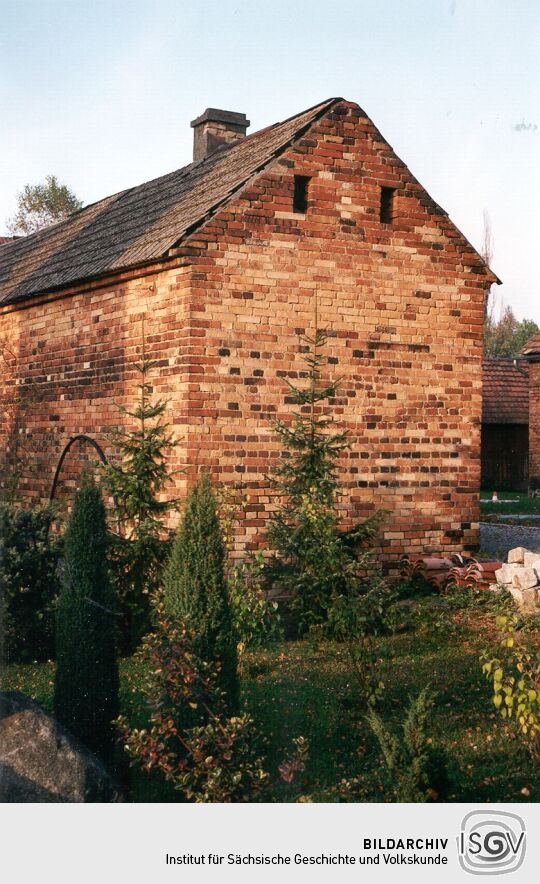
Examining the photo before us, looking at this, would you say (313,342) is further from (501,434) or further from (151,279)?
(501,434)

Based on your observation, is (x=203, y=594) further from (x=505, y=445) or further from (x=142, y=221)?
(x=505, y=445)

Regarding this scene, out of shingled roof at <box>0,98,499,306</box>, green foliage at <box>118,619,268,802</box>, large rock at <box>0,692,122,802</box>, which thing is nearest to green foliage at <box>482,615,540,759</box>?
green foliage at <box>118,619,268,802</box>

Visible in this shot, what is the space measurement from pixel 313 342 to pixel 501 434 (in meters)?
24.9

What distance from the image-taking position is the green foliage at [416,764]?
5.21m

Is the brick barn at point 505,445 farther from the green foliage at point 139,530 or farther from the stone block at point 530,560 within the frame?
the green foliage at point 139,530

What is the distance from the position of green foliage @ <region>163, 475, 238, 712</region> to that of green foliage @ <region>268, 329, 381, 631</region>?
10.3 feet

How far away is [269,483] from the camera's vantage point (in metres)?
10.9

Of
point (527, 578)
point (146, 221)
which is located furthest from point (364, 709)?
point (146, 221)

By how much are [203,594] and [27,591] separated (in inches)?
155

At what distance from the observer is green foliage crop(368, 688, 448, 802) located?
17.1 ft

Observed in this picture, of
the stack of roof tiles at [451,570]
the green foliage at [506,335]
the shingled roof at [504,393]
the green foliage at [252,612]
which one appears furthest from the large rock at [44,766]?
the green foliage at [506,335]

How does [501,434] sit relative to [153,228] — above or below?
below

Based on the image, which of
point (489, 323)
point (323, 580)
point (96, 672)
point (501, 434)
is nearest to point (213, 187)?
point (323, 580)
